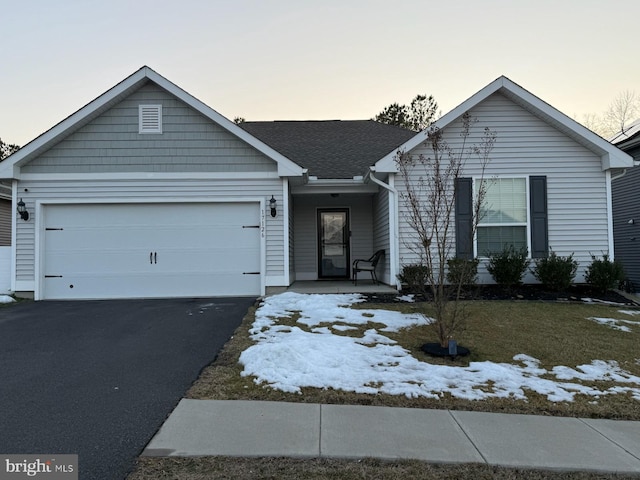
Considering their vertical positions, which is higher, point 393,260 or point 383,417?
point 393,260

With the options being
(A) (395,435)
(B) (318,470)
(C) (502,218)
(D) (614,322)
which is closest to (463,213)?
(C) (502,218)

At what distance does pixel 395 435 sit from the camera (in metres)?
2.82

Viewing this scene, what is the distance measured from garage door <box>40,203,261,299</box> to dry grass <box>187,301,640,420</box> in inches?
92.5

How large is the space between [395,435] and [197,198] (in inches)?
294

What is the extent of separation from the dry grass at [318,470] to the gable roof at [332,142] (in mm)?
8340

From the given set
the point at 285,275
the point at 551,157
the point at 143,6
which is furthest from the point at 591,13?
the point at 143,6

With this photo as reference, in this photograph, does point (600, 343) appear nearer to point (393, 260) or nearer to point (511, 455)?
point (511, 455)

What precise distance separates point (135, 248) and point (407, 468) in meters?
8.28

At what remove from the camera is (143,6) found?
9688 mm

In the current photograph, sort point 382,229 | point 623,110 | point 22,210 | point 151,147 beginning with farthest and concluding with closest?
point 623,110 < point 382,229 < point 151,147 < point 22,210

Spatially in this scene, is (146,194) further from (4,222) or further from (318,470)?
(4,222)

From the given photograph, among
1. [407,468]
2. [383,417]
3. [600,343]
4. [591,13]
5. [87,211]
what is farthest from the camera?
[591,13]

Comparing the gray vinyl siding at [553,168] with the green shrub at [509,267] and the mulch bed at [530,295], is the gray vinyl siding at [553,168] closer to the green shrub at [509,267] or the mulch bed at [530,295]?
the mulch bed at [530,295]

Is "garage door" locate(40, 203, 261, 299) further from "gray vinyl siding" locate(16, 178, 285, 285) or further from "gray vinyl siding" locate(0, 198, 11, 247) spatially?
"gray vinyl siding" locate(0, 198, 11, 247)
